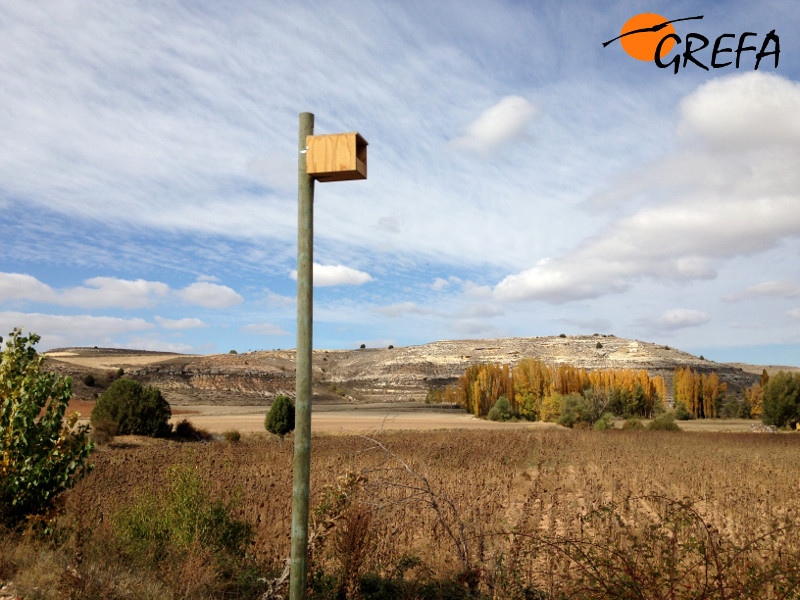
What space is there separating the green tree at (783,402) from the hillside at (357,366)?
47995 mm

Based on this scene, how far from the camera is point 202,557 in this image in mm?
4875

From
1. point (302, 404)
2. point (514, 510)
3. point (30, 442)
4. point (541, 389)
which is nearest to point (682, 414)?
point (541, 389)

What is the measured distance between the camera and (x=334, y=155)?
407 cm

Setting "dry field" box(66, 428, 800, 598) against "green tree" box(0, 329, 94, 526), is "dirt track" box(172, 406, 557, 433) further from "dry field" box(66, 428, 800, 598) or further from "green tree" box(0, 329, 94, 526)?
"green tree" box(0, 329, 94, 526)

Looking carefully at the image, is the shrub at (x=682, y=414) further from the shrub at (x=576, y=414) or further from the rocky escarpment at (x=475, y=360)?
the rocky escarpment at (x=475, y=360)

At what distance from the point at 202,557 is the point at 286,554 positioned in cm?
159

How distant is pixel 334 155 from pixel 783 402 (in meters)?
44.0

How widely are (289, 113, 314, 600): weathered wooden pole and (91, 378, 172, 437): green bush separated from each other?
63.4ft

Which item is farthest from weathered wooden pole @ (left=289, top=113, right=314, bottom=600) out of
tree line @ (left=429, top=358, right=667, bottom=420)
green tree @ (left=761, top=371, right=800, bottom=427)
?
green tree @ (left=761, top=371, right=800, bottom=427)

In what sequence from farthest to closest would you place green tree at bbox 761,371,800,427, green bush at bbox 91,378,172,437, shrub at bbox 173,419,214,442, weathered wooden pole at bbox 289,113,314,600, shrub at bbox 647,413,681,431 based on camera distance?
1. green tree at bbox 761,371,800,427
2. shrub at bbox 647,413,681,431
3. shrub at bbox 173,419,214,442
4. green bush at bbox 91,378,172,437
5. weathered wooden pole at bbox 289,113,314,600

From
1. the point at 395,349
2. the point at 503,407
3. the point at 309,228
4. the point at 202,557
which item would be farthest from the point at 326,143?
the point at 395,349

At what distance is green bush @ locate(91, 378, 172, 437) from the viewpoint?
20844mm

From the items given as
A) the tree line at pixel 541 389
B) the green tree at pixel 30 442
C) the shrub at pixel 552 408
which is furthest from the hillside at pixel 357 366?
the green tree at pixel 30 442

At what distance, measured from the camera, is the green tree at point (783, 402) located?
37969 millimetres
